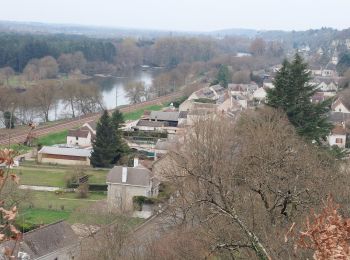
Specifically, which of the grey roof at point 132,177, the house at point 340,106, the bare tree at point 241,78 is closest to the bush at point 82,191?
the grey roof at point 132,177

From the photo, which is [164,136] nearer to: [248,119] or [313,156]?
[248,119]

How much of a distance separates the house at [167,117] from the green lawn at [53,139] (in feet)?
18.9

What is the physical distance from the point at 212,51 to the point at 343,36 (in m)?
31.7

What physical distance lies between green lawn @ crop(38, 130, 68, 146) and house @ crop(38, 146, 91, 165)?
391 centimetres

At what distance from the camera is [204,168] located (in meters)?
15.5

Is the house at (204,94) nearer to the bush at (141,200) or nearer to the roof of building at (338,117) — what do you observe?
the roof of building at (338,117)

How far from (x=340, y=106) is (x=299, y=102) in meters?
18.5

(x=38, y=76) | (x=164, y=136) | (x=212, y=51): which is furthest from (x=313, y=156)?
(x=212, y=51)

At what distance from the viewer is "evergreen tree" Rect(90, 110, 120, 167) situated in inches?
1037

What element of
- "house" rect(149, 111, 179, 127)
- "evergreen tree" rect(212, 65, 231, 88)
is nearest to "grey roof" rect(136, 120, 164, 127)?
"house" rect(149, 111, 179, 127)

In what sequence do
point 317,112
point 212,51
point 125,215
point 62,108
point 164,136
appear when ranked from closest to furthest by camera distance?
point 125,215 < point 317,112 < point 164,136 < point 62,108 < point 212,51

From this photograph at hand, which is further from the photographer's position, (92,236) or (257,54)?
(257,54)

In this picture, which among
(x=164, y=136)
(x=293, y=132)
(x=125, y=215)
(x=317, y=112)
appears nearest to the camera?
(x=125, y=215)

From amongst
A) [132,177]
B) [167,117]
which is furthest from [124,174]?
[167,117]
